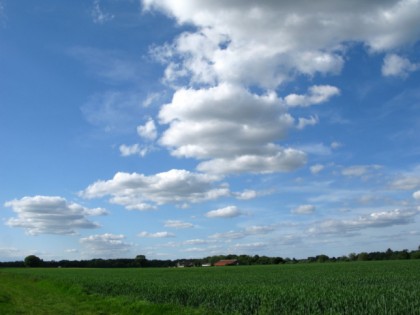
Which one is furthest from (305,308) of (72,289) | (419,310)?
(72,289)

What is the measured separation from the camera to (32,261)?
163 meters

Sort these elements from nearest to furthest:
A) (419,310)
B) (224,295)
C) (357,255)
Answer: (419,310) → (224,295) → (357,255)

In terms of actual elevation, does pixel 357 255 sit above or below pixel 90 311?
above

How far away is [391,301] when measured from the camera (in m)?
16.9

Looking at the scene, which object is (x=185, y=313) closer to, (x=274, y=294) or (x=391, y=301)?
(x=274, y=294)

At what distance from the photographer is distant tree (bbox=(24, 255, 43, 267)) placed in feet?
531

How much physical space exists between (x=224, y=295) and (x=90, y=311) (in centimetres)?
619

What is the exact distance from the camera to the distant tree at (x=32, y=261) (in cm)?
16184

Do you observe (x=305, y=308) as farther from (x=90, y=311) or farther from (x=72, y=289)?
(x=72, y=289)

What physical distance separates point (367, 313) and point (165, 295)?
1334cm

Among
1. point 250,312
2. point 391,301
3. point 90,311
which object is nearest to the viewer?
point 391,301

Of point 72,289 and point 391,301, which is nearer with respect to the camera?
point 391,301

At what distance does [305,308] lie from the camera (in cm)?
1759

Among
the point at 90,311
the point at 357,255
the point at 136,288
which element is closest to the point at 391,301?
the point at 90,311
